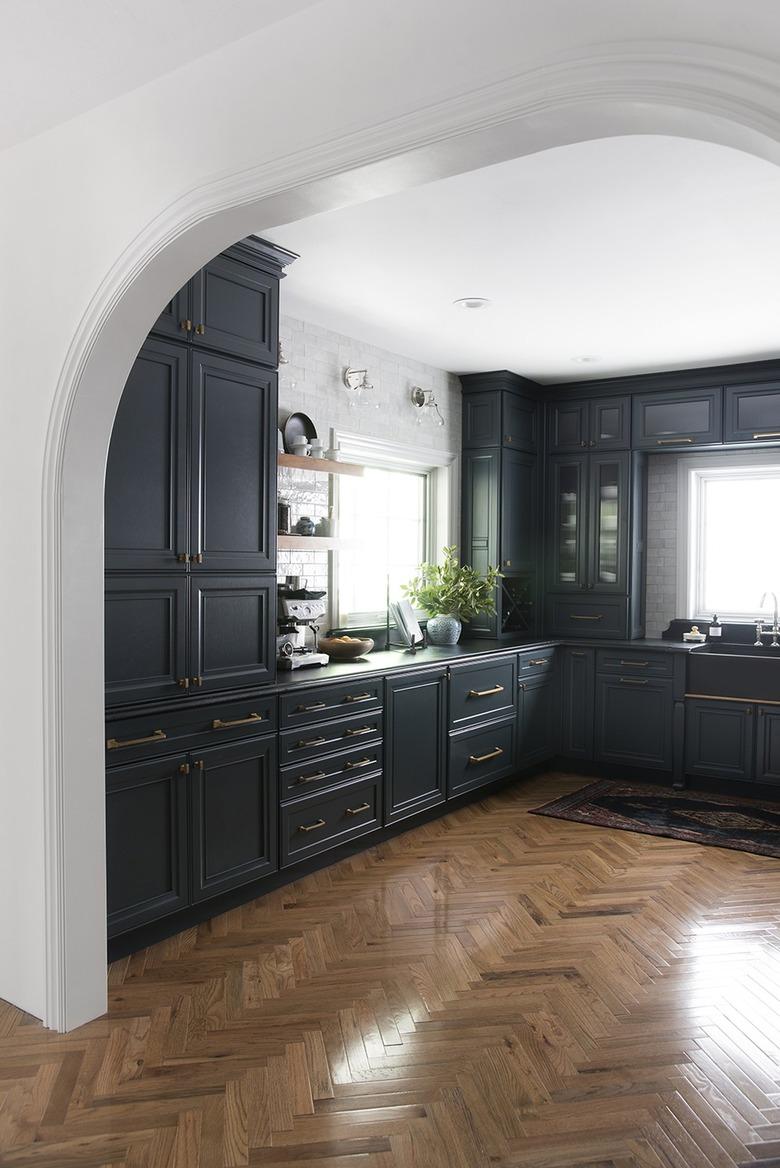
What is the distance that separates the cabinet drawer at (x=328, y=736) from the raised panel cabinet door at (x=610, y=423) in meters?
2.92

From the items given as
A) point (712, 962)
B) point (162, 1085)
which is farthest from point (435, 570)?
point (162, 1085)

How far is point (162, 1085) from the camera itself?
2.47 metres

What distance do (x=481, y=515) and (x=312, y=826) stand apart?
288cm

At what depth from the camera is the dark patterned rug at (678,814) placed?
4738 millimetres

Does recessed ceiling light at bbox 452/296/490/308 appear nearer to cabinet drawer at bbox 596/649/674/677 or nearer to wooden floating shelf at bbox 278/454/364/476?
wooden floating shelf at bbox 278/454/364/476

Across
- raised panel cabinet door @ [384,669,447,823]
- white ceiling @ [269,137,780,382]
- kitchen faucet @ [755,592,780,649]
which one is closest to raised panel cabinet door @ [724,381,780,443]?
white ceiling @ [269,137,780,382]

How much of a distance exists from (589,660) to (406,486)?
67.9 inches

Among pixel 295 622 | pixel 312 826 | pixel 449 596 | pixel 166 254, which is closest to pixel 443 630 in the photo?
pixel 449 596

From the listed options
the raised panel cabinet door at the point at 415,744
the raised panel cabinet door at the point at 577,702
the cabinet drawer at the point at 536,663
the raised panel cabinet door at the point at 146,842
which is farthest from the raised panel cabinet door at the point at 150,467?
the raised panel cabinet door at the point at 577,702

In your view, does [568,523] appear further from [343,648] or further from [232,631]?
[232,631]

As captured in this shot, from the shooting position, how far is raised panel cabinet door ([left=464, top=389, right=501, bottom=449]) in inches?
240

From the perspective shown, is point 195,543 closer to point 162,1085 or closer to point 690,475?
point 162,1085

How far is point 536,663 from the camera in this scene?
5.91 metres

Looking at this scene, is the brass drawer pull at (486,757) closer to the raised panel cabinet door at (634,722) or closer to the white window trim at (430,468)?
the raised panel cabinet door at (634,722)
